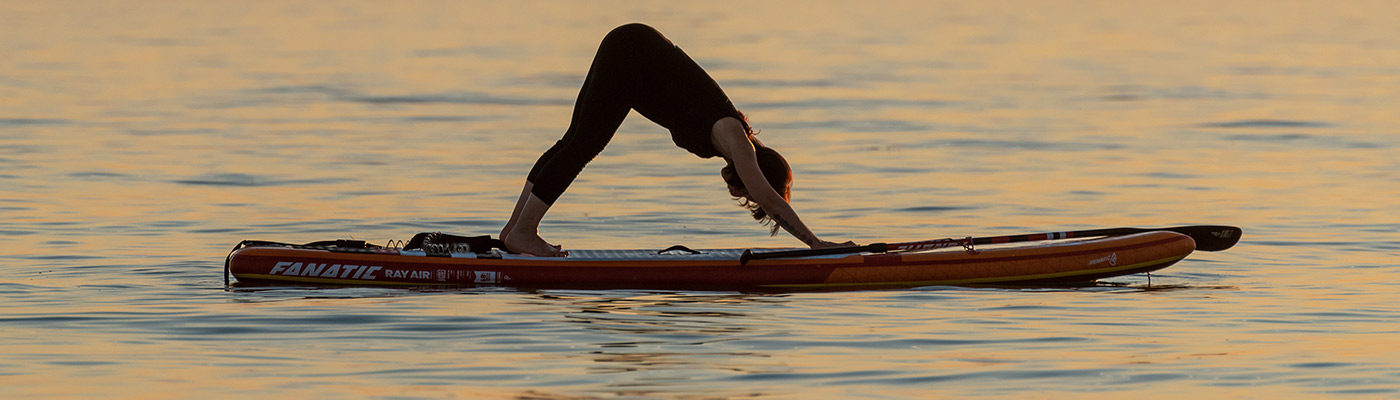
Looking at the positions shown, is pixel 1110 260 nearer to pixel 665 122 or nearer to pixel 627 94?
pixel 665 122

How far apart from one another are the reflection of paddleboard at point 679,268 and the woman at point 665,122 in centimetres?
21

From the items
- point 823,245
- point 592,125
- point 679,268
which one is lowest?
point 679,268

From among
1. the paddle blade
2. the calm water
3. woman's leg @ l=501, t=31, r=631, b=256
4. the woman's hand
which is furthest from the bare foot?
the paddle blade

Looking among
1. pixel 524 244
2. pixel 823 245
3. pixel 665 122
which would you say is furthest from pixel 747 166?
pixel 524 244

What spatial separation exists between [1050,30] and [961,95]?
14.5 m

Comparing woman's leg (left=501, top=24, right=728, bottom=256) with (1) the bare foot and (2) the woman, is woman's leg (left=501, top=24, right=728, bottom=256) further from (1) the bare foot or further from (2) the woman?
(1) the bare foot

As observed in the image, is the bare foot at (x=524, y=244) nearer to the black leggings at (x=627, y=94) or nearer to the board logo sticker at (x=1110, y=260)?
the black leggings at (x=627, y=94)

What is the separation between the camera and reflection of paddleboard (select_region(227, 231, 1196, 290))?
1112 centimetres

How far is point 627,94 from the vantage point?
1119cm

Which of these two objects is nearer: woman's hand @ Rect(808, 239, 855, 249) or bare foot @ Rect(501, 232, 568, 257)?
woman's hand @ Rect(808, 239, 855, 249)

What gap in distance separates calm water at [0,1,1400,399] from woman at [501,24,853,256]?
496 millimetres

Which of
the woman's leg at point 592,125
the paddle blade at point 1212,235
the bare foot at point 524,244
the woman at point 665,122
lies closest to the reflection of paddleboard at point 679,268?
the bare foot at point 524,244

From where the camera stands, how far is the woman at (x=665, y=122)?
1098cm

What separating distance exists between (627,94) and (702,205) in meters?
4.39
